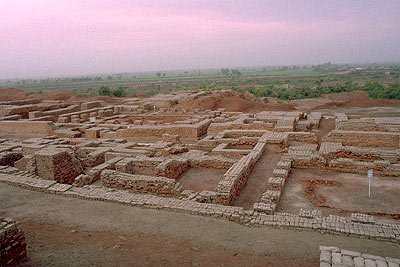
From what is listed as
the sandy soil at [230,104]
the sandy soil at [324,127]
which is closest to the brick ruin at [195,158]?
the sandy soil at [324,127]

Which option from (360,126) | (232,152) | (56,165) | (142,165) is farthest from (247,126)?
(56,165)

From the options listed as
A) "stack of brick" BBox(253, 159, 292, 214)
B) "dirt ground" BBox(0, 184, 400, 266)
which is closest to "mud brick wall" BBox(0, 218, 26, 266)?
"dirt ground" BBox(0, 184, 400, 266)

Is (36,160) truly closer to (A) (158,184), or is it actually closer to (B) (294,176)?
(A) (158,184)

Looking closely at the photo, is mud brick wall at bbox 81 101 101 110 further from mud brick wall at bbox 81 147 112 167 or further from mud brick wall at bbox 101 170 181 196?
mud brick wall at bbox 101 170 181 196

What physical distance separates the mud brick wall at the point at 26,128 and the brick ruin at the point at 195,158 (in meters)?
0.05

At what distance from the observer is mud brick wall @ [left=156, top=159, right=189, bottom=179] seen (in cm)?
988

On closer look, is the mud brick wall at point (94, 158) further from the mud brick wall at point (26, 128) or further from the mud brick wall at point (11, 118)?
the mud brick wall at point (11, 118)

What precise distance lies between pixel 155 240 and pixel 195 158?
5871 millimetres

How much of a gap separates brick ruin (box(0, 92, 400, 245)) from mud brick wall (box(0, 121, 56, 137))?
0.18 feet

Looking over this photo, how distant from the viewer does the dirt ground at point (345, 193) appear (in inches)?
316

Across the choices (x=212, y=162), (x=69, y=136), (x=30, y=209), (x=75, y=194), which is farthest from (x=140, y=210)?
(x=69, y=136)

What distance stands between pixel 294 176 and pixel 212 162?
255cm

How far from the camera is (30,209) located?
7004 mm

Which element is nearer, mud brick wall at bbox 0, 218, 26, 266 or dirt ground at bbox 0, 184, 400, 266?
mud brick wall at bbox 0, 218, 26, 266
